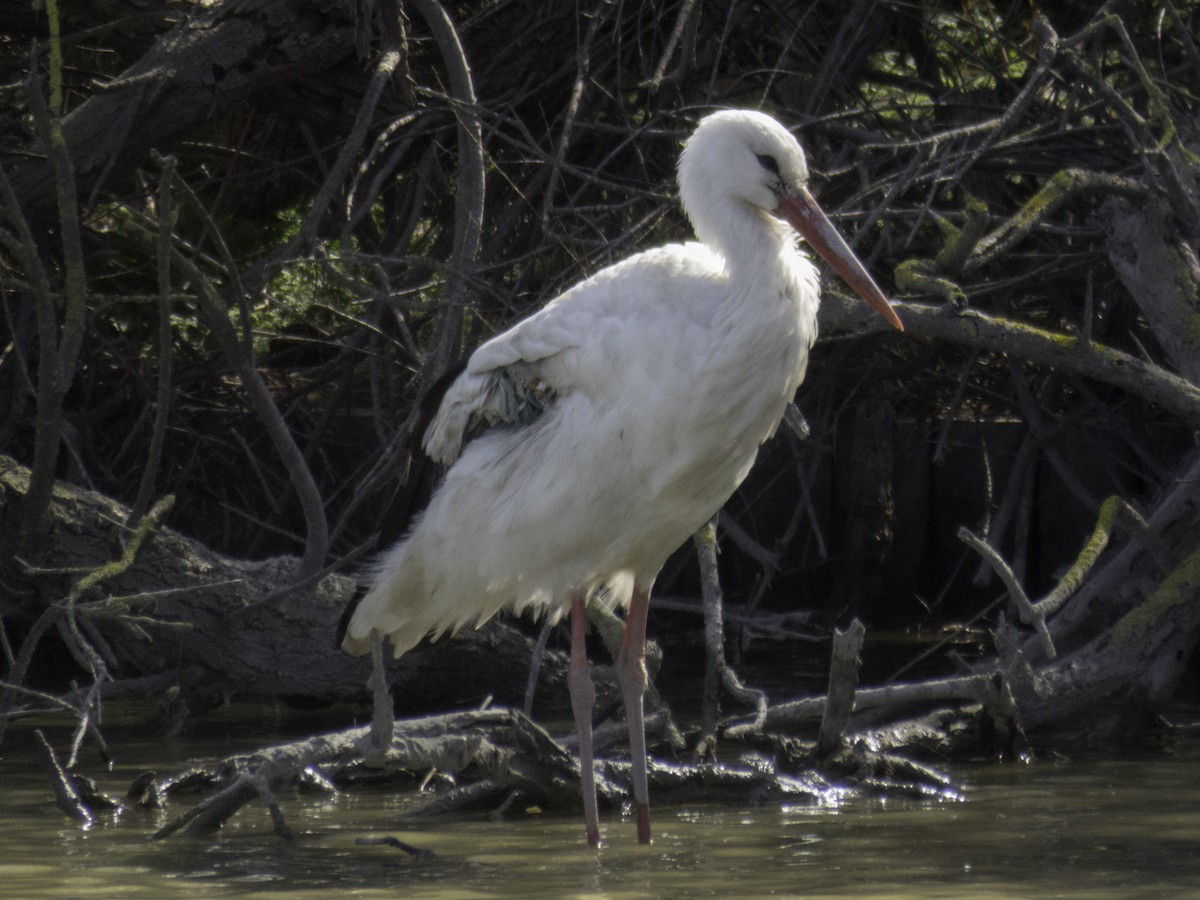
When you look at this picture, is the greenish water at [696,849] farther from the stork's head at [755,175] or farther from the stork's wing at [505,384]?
the stork's head at [755,175]

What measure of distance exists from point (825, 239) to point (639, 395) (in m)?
0.76

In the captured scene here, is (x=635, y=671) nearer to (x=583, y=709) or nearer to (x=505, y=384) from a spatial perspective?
(x=583, y=709)

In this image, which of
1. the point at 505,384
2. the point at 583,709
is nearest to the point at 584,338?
the point at 505,384

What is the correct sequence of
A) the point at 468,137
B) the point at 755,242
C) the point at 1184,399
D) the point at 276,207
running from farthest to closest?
the point at 276,207 → the point at 468,137 → the point at 1184,399 → the point at 755,242

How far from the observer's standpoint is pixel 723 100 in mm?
7410

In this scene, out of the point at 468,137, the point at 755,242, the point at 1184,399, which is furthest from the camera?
the point at 468,137

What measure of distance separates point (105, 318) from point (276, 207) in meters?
0.94

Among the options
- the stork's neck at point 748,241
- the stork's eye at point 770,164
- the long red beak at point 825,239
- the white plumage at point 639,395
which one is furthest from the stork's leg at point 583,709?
the stork's eye at point 770,164

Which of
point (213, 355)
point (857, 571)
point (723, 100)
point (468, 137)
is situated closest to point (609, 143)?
point (723, 100)

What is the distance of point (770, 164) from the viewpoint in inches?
203

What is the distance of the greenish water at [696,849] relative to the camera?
14.5 feet

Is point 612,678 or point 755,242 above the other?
point 755,242

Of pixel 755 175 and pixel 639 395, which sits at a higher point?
pixel 755 175

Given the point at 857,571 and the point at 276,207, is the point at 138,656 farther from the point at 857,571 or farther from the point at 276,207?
the point at 857,571
